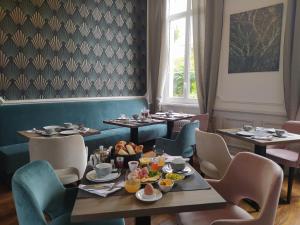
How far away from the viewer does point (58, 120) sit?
391 cm

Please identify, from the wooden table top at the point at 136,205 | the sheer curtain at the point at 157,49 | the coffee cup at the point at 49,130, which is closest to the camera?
the wooden table top at the point at 136,205

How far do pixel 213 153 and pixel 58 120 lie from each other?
103 inches

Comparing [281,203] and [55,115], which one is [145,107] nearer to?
[55,115]

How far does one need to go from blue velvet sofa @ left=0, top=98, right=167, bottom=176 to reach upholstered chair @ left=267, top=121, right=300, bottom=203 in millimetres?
2209

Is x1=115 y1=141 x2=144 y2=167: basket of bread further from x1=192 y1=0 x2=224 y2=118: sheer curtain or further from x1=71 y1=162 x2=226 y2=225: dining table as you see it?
x1=192 y1=0 x2=224 y2=118: sheer curtain

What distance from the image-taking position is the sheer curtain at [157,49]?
511cm

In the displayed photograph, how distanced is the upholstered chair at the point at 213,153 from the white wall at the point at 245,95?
178 centimetres

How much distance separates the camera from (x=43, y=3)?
3.80m

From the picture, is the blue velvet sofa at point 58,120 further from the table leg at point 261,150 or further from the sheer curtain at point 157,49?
the table leg at point 261,150

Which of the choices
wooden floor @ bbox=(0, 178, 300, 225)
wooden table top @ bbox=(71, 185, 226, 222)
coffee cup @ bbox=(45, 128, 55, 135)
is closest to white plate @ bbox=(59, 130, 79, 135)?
coffee cup @ bbox=(45, 128, 55, 135)

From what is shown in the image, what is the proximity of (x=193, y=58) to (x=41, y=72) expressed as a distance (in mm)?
2728

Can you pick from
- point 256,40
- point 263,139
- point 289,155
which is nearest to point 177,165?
point 263,139

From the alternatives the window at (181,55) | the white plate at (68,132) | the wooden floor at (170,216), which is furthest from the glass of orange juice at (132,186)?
the window at (181,55)

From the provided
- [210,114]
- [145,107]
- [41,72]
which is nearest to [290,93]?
[210,114]
